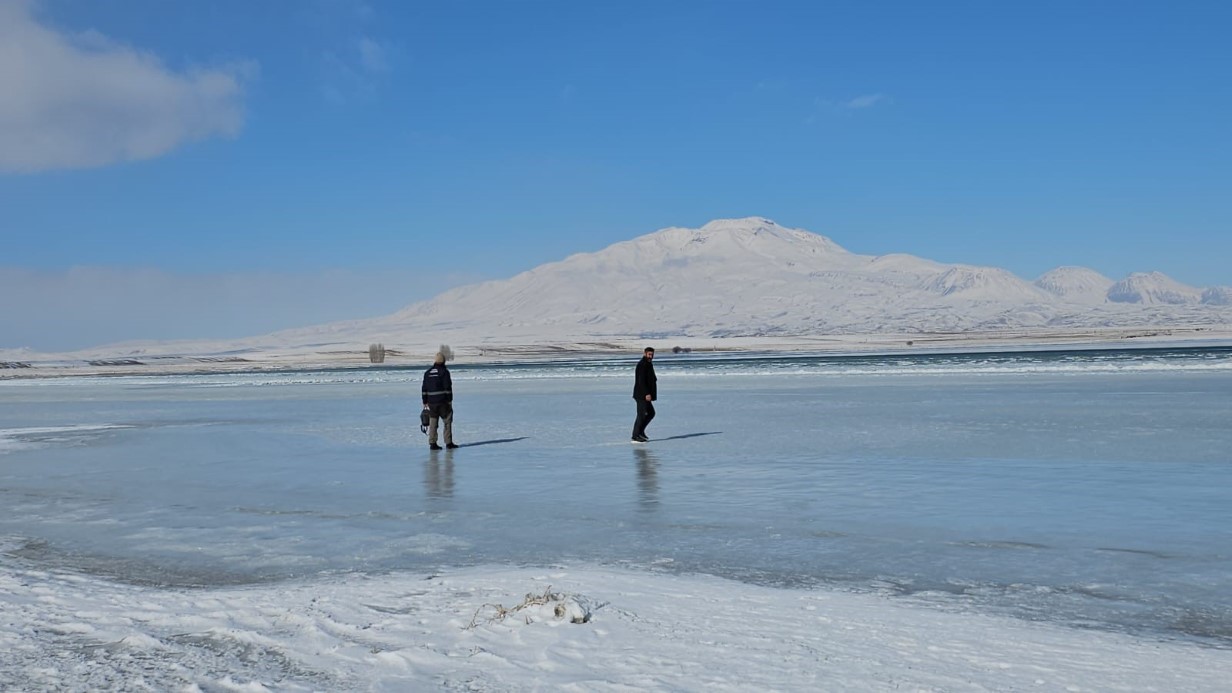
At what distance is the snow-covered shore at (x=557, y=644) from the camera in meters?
5.02

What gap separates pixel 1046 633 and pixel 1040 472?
746cm

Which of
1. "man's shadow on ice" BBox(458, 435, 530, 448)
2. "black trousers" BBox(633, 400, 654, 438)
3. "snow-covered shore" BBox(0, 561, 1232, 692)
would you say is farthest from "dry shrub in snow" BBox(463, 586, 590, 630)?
"man's shadow on ice" BBox(458, 435, 530, 448)

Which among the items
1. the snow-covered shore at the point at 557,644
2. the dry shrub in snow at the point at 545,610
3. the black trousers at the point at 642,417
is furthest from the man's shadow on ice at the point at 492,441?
the dry shrub in snow at the point at 545,610

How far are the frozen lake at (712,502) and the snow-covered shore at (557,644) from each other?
0.65m

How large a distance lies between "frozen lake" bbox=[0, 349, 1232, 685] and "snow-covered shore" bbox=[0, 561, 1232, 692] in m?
0.65

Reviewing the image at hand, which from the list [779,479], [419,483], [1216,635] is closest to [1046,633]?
[1216,635]

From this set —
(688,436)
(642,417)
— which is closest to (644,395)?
(642,417)

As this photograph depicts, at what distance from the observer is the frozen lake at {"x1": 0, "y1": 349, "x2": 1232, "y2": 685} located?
7.65 m

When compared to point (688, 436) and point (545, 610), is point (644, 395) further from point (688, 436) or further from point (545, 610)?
point (545, 610)

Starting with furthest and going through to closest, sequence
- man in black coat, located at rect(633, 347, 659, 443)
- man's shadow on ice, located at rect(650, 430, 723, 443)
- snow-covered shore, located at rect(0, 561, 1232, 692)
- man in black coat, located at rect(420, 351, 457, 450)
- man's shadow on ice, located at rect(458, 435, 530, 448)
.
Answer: man's shadow on ice, located at rect(650, 430, 723, 443)
man's shadow on ice, located at rect(458, 435, 530, 448)
man in black coat, located at rect(633, 347, 659, 443)
man in black coat, located at rect(420, 351, 457, 450)
snow-covered shore, located at rect(0, 561, 1232, 692)

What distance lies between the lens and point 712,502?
36.4ft

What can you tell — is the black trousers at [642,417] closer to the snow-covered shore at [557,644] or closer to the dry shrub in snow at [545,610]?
the snow-covered shore at [557,644]

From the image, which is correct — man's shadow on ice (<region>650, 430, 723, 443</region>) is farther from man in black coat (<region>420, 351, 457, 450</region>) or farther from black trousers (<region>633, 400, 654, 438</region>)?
man in black coat (<region>420, 351, 457, 450</region>)

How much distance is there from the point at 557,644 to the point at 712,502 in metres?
5.67
